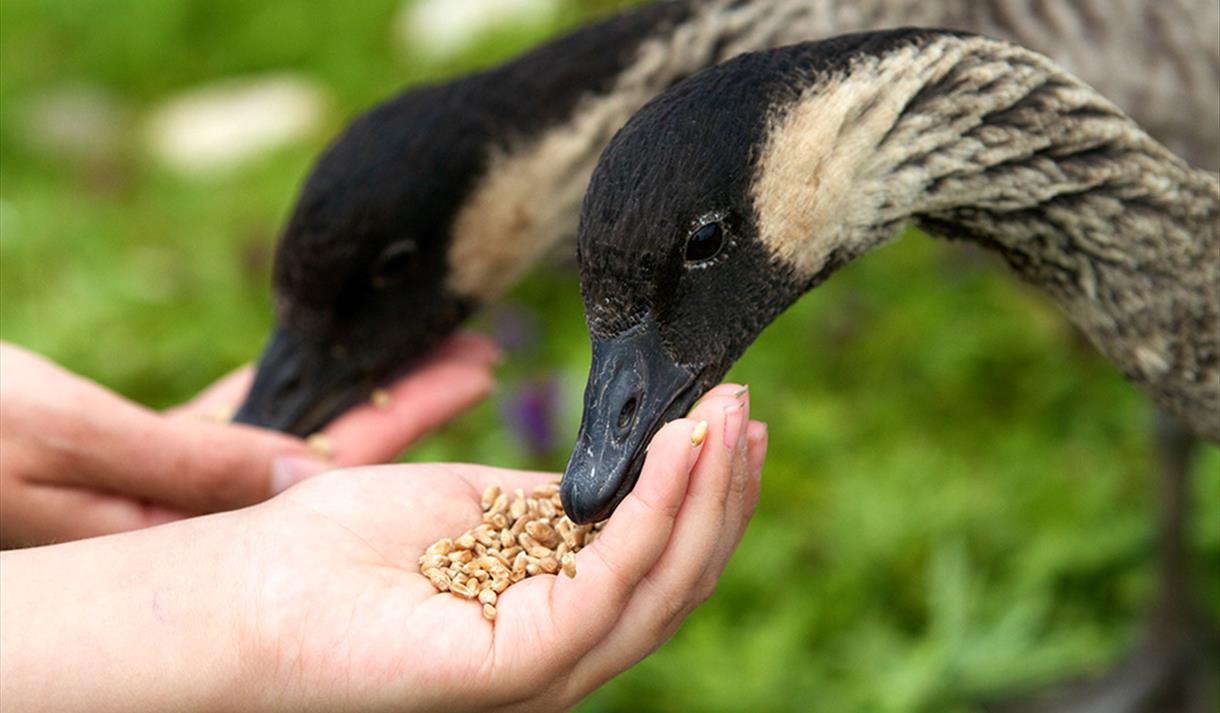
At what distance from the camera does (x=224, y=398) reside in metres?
4.20

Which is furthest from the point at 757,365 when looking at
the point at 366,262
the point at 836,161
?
the point at 836,161

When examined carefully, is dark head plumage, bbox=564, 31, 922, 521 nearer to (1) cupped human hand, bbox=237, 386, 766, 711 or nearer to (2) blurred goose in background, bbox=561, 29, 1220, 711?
(2) blurred goose in background, bbox=561, 29, 1220, 711

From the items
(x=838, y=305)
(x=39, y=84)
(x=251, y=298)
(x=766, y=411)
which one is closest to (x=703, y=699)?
(x=766, y=411)

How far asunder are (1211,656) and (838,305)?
1.83 m

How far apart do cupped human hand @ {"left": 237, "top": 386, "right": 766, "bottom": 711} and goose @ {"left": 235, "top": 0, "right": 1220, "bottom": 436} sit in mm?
1497

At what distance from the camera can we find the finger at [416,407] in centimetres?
388

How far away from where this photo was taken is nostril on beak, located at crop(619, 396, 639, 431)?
259cm

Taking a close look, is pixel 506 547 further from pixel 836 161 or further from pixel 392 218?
pixel 392 218

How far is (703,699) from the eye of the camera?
385cm

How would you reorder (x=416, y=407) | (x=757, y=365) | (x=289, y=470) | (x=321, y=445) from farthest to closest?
(x=757, y=365), (x=416, y=407), (x=321, y=445), (x=289, y=470)

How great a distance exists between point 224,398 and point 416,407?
602mm

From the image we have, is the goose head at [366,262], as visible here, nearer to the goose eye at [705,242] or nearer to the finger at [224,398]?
the finger at [224,398]

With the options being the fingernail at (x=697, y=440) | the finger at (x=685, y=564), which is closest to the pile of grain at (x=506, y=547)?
the finger at (x=685, y=564)

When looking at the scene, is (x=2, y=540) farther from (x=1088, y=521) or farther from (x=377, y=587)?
(x=1088, y=521)
